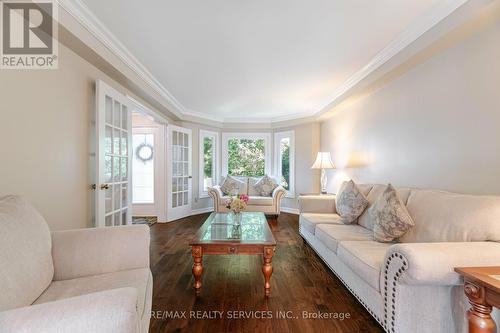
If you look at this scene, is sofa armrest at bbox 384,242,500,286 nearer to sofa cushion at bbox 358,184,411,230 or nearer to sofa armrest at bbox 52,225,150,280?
sofa cushion at bbox 358,184,411,230

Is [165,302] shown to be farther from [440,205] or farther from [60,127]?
[440,205]

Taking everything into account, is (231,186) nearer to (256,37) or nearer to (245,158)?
(245,158)

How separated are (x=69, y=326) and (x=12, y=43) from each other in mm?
2045

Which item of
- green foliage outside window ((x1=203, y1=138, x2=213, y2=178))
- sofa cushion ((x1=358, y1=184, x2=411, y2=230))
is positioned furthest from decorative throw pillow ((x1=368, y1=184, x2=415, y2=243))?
green foliage outside window ((x1=203, y1=138, x2=213, y2=178))

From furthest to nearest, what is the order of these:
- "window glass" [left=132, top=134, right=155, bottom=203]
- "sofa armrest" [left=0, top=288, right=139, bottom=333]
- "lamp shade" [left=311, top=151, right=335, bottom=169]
Result: "window glass" [left=132, top=134, right=155, bottom=203] < "lamp shade" [left=311, top=151, right=335, bottom=169] < "sofa armrest" [left=0, top=288, right=139, bottom=333]

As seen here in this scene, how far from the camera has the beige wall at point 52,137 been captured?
1.61 meters

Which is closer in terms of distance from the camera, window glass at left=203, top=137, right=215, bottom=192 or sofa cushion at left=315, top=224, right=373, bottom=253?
sofa cushion at left=315, top=224, right=373, bottom=253

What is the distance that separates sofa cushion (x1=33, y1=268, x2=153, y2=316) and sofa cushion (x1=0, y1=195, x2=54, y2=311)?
0.17 ft

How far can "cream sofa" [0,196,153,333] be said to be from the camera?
2.27 feet

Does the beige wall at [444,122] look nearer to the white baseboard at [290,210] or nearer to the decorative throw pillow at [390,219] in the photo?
the decorative throw pillow at [390,219]

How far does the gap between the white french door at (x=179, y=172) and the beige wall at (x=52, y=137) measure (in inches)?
88.2

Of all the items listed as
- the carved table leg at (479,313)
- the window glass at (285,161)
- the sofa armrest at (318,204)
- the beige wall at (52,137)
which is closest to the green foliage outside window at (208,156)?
the window glass at (285,161)

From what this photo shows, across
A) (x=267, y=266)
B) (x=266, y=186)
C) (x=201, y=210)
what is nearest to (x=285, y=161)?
(x=266, y=186)

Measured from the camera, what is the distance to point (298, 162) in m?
5.41
